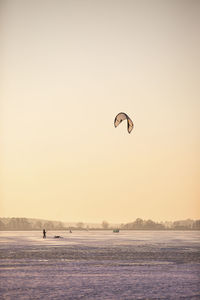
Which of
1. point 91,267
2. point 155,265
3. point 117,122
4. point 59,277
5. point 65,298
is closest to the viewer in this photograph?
point 65,298

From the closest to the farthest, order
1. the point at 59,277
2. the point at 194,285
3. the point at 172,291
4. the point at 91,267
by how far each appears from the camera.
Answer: the point at 172,291, the point at 194,285, the point at 59,277, the point at 91,267

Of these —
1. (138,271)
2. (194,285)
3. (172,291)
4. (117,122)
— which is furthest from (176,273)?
(117,122)

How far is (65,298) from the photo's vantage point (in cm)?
1402

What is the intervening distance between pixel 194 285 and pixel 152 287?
1.80 meters

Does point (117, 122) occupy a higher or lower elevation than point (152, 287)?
higher

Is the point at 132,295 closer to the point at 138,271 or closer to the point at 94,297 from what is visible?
the point at 94,297

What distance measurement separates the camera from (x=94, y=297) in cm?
1423

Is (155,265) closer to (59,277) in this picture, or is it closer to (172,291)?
(59,277)

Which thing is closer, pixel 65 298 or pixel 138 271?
pixel 65 298

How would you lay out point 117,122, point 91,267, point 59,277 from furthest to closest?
point 117,122, point 91,267, point 59,277

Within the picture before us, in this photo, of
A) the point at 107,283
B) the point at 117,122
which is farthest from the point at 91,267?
the point at 117,122

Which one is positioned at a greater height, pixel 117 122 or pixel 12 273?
pixel 117 122

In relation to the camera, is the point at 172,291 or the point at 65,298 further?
the point at 172,291

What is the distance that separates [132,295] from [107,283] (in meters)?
2.93
